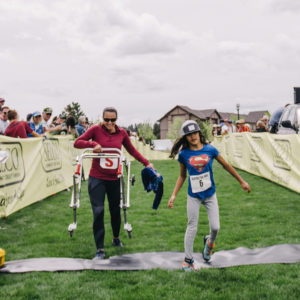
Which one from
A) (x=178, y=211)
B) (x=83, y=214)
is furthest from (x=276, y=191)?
(x=83, y=214)

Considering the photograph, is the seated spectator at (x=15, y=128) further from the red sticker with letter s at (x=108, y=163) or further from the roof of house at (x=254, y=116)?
the roof of house at (x=254, y=116)

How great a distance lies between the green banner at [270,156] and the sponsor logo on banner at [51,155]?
21.2 ft

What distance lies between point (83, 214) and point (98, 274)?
3.69 metres

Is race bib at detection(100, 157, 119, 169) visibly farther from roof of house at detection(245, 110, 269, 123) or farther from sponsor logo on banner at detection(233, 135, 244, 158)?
roof of house at detection(245, 110, 269, 123)

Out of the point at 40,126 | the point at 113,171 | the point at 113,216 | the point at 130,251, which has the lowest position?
the point at 130,251

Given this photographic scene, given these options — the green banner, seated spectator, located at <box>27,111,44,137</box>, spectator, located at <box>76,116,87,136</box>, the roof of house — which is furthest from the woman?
the roof of house

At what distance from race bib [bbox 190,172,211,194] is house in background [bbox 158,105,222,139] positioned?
350 feet

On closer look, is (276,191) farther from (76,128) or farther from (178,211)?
(76,128)

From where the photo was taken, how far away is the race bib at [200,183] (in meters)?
4.62

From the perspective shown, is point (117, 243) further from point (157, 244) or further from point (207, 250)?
point (207, 250)

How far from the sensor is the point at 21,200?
8484mm

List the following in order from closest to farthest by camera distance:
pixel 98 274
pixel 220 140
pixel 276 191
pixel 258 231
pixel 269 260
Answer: pixel 98 274 → pixel 269 260 → pixel 258 231 → pixel 276 191 → pixel 220 140

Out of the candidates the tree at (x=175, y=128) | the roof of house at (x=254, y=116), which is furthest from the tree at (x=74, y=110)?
the roof of house at (x=254, y=116)

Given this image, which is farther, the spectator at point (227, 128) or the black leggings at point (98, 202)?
the spectator at point (227, 128)
